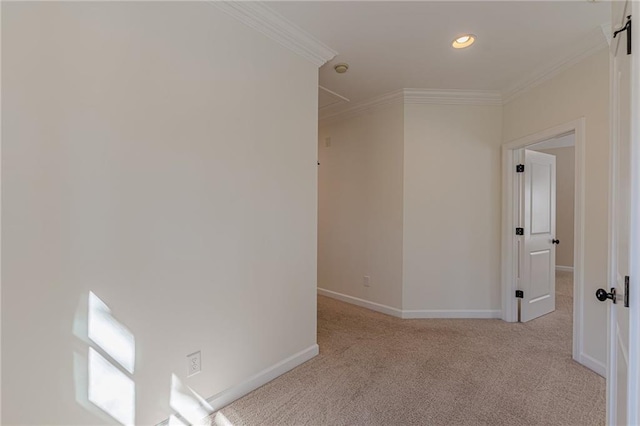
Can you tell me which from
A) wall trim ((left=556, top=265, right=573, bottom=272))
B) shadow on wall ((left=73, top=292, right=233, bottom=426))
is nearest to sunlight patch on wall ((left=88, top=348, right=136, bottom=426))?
shadow on wall ((left=73, top=292, right=233, bottom=426))

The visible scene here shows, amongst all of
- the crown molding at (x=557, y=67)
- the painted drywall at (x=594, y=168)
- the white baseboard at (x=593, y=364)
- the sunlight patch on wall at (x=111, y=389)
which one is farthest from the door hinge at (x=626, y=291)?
the crown molding at (x=557, y=67)

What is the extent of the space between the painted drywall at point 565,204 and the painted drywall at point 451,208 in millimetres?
4133

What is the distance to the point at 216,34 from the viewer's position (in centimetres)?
192

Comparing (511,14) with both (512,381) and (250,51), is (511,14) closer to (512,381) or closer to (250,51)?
(250,51)

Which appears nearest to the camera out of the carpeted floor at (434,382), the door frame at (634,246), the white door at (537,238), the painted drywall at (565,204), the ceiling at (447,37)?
the door frame at (634,246)

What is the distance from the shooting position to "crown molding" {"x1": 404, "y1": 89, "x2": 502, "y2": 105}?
354cm

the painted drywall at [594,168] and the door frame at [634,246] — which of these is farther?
the painted drywall at [594,168]

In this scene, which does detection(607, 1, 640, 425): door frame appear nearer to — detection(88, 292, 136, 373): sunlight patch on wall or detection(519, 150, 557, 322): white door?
detection(88, 292, 136, 373): sunlight patch on wall

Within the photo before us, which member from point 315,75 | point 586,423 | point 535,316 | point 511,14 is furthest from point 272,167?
point 535,316

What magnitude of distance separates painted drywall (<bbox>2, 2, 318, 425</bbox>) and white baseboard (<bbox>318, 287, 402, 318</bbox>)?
1648 mm

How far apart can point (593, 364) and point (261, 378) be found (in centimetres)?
255

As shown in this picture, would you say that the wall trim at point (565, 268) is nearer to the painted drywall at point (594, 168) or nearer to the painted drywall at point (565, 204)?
the painted drywall at point (565, 204)

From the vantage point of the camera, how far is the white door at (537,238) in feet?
11.5

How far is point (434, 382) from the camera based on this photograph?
2248 millimetres
